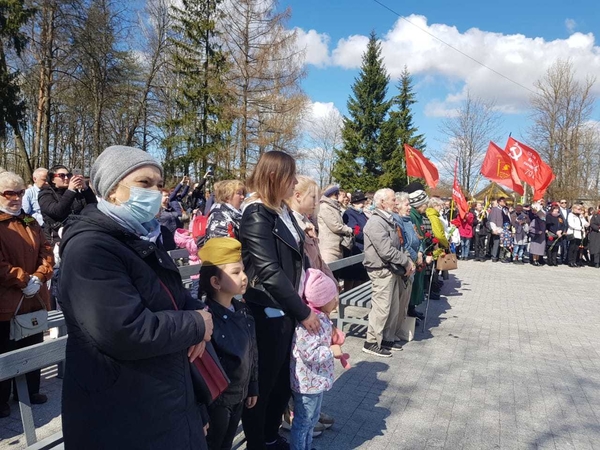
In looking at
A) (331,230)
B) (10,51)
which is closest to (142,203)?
(331,230)

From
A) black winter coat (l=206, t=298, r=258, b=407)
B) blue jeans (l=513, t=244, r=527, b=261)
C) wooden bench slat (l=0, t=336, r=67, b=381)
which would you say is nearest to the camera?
wooden bench slat (l=0, t=336, r=67, b=381)

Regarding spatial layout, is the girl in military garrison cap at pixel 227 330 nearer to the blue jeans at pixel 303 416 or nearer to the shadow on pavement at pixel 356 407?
the blue jeans at pixel 303 416

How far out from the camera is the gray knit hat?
1725 mm

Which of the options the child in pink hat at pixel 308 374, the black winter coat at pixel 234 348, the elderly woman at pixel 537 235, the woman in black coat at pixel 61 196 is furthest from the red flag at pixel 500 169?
the black winter coat at pixel 234 348

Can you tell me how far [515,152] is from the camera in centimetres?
1242

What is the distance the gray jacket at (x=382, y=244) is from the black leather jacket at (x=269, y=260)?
2.46 metres

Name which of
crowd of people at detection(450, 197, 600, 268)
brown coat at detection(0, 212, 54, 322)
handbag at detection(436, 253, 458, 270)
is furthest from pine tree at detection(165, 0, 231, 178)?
brown coat at detection(0, 212, 54, 322)

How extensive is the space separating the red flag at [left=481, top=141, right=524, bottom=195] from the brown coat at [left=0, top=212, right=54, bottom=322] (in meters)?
11.4

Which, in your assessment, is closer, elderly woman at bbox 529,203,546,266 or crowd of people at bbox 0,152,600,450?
crowd of people at bbox 0,152,600,450

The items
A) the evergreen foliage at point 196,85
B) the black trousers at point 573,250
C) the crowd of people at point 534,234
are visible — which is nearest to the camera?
the crowd of people at point 534,234

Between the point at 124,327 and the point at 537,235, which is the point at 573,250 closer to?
the point at 537,235

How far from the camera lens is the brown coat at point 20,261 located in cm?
350

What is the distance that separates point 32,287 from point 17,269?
19cm

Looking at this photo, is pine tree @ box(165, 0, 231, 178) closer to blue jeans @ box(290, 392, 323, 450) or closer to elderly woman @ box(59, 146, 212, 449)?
blue jeans @ box(290, 392, 323, 450)
